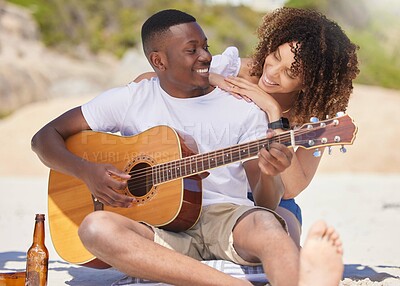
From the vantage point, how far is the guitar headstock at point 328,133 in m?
3.11

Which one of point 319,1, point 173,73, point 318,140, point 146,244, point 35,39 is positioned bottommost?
point 146,244

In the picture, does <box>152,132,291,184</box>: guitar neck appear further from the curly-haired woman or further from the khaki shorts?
the curly-haired woman

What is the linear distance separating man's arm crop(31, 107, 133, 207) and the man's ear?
17.3 inches

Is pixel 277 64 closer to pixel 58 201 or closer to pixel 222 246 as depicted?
pixel 222 246

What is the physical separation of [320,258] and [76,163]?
1349 mm

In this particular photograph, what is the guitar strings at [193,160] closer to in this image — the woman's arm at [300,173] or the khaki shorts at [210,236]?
the khaki shorts at [210,236]

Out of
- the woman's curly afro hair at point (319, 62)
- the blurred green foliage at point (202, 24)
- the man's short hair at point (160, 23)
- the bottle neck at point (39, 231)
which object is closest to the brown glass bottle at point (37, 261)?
the bottle neck at point (39, 231)

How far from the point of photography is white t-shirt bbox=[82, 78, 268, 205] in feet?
12.2

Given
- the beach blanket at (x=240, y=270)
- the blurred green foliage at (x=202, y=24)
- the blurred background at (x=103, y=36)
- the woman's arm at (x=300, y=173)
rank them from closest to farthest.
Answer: the beach blanket at (x=240, y=270) < the woman's arm at (x=300, y=173) < the blurred background at (x=103, y=36) < the blurred green foliage at (x=202, y=24)

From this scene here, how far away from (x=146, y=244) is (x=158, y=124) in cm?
68

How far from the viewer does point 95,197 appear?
3773 mm

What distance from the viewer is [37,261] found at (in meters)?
3.58

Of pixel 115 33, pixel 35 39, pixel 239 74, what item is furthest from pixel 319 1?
pixel 239 74

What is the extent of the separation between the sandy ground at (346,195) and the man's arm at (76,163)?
671mm
